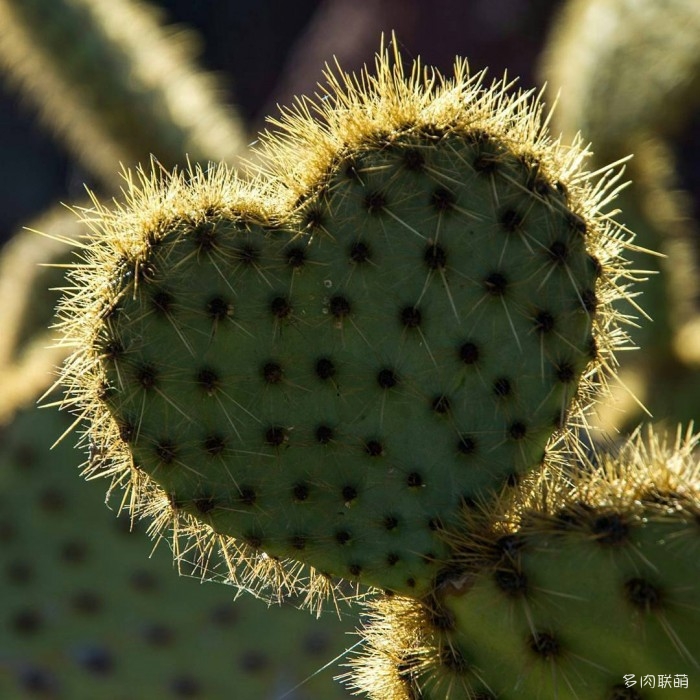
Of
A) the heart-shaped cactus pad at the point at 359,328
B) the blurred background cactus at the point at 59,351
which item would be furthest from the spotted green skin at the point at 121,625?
the heart-shaped cactus pad at the point at 359,328

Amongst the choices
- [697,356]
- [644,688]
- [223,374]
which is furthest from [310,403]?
[697,356]

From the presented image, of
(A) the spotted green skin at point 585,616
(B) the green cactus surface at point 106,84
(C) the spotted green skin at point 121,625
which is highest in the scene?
(B) the green cactus surface at point 106,84

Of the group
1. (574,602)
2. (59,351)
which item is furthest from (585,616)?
(59,351)

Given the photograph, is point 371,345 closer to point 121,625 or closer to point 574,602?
point 574,602

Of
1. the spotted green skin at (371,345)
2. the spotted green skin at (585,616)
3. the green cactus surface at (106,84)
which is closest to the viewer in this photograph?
the spotted green skin at (585,616)

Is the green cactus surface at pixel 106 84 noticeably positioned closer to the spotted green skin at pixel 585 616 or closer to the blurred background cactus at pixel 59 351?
the blurred background cactus at pixel 59 351

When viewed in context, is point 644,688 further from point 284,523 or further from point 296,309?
point 296,309
